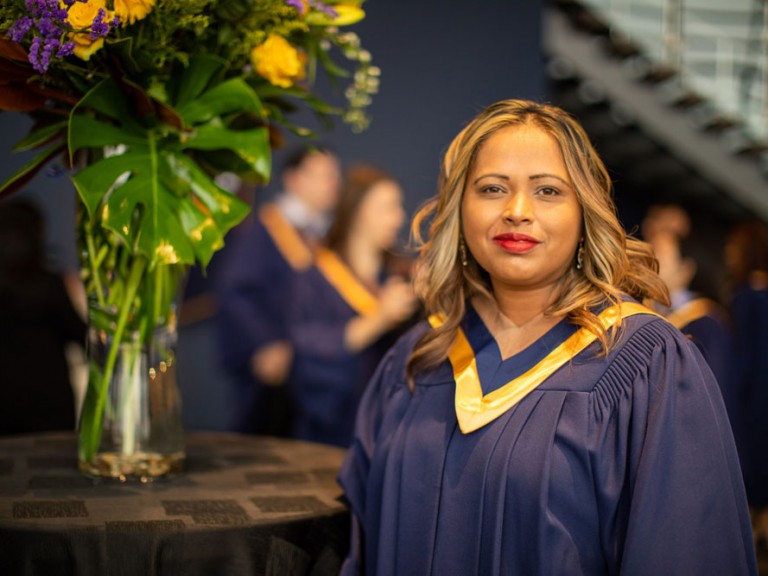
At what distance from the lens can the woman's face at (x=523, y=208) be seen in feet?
5.06

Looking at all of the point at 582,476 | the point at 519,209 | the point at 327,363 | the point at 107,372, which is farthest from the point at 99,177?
the point at 327,363

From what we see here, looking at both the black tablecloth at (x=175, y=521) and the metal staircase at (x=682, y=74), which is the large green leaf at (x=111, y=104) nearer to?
the black tablecloth at (x=175, y=521)

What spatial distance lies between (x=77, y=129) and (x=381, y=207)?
2.09 meters

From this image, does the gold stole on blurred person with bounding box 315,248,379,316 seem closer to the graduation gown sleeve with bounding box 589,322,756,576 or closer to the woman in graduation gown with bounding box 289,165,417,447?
the woman in graduation gown with bounding box 289,165,417,447

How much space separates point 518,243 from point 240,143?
0.57m

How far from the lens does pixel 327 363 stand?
3.57 m

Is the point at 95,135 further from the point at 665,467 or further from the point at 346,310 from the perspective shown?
the point at 346,310

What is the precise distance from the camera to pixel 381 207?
12.0ft

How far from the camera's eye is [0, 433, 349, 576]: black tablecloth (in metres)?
1.42

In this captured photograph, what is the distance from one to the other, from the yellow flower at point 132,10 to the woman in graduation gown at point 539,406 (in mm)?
581

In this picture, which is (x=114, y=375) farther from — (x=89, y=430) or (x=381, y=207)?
(x=381, y=207)

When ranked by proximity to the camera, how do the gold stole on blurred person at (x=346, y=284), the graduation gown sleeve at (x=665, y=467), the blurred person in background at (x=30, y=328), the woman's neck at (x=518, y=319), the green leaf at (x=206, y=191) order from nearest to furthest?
the graduation gown sleeve at (x=665, y=467), the woman's neck at (x=518, y=319), the green leaf at (x=206, y=191), the blurred person in background at (x=30, y=328), the gold stole on blurred person at (x=346, y=284)

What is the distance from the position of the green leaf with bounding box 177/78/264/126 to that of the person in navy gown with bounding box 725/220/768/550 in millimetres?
3627

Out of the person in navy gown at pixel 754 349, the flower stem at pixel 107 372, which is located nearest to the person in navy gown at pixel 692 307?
the person in navy gown at pixel 754 349
